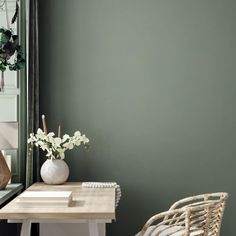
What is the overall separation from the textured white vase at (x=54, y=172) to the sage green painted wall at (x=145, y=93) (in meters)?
0.27

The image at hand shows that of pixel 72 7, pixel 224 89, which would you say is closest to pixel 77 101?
pixel 72 7

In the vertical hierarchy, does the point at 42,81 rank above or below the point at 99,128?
above

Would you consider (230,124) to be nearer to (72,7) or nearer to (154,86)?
(154,86)

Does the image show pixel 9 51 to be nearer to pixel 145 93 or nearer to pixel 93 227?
pixel 145 93

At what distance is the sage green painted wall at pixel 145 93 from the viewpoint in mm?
3246

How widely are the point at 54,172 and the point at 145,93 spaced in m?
0.87

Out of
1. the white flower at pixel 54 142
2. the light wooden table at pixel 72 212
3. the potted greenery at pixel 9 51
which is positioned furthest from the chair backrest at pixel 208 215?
the potted greenery at pixel 9 51

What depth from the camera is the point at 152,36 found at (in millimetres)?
3271

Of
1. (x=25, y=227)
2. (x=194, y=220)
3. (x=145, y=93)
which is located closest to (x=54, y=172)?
(x=25, y=227)

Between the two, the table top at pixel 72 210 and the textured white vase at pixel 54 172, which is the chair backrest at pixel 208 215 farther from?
the textured white vase at pixel 54 172

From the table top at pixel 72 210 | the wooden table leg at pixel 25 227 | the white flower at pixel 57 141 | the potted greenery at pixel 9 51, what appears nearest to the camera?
the table top at pixel 72 210

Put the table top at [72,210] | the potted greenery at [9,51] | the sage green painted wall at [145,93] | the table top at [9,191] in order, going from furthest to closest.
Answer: the sage green painted wall at [145,93], the potted greenery at [9,51], the table top at [9,191], the table top at [72,210]

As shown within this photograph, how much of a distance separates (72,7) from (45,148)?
106cm

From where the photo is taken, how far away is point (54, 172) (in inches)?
116
